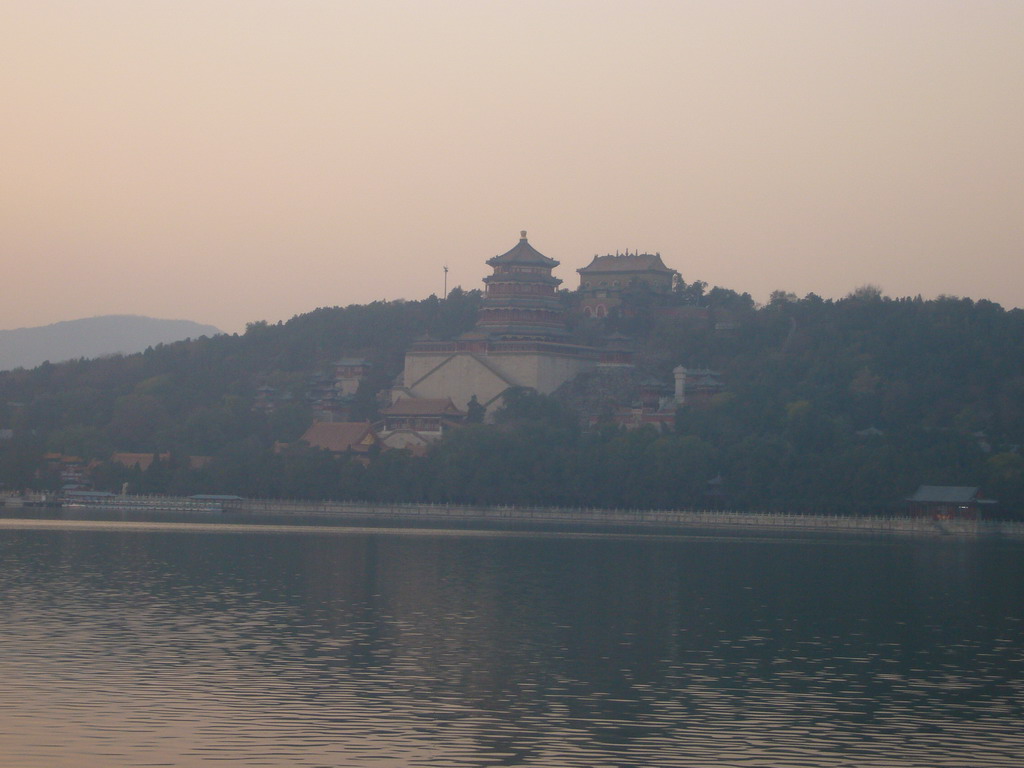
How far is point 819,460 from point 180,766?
6618cm

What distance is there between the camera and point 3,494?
101 meters

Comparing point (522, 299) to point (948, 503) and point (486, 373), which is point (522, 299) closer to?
point (486, 373)

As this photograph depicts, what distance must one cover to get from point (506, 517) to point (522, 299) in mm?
31034

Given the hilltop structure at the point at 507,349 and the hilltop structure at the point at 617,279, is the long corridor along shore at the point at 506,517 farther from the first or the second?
the hilltop structure at the point at 617,279

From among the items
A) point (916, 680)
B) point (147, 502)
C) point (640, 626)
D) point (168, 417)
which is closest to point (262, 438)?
point (168, 417)

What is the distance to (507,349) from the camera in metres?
110

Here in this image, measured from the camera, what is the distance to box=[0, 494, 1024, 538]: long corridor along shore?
77375mm

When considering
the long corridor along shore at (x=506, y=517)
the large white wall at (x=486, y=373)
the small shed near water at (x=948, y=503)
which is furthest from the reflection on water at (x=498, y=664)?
→ the large white wall at (x=486, y=373)

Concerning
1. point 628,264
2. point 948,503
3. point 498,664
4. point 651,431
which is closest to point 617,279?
point 628,264

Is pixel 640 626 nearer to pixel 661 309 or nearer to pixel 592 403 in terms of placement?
pixel 592 403

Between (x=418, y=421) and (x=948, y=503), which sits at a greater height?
(x=418, y=421)

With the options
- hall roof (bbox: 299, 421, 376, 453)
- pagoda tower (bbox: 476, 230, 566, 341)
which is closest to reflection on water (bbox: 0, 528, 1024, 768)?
hall roof (bbox: 299, 421, 376, 453)

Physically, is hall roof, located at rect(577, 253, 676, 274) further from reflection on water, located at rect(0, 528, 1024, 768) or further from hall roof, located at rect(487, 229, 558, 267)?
reflection on water, located at rect(0, 528, 1024, 768)

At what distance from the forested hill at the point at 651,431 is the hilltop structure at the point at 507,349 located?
4232 millimetres
